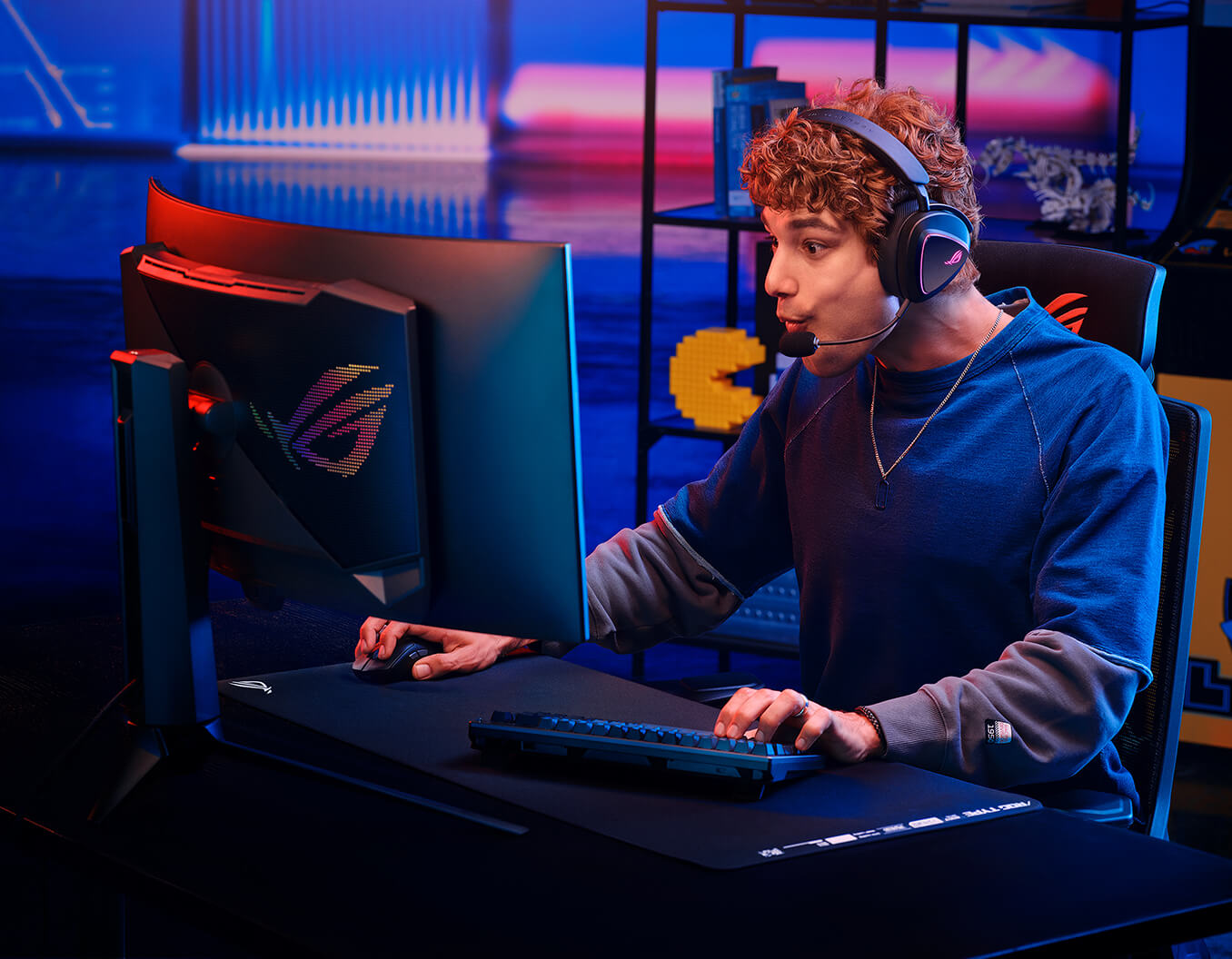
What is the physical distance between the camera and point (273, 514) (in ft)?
3.66

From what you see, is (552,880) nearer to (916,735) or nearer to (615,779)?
(615,779)

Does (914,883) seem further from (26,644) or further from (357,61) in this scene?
Answer: (357,61)

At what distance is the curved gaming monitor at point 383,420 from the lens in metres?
1.02

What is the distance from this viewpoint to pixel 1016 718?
3.88 ft

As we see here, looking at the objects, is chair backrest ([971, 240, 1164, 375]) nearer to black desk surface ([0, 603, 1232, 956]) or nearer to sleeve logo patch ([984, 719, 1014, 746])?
sleeve logo patch ([984, 719, 1014, 746])

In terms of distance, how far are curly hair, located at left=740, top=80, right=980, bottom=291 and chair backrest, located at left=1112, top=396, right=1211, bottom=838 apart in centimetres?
28

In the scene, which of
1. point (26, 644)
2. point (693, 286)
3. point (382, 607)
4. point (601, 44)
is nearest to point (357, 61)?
point (601, 44)

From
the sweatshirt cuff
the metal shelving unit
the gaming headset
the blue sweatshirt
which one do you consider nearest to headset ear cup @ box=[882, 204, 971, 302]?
the gaming headset

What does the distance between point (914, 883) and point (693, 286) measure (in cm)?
694

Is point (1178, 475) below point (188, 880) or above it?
above

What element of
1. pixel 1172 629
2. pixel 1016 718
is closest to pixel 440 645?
pixel 1016 718

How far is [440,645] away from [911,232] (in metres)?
0.63

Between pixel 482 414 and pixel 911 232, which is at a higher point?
pixel 911 232

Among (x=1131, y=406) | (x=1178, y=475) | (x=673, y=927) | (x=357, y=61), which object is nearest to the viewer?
(x=673, y=927)
